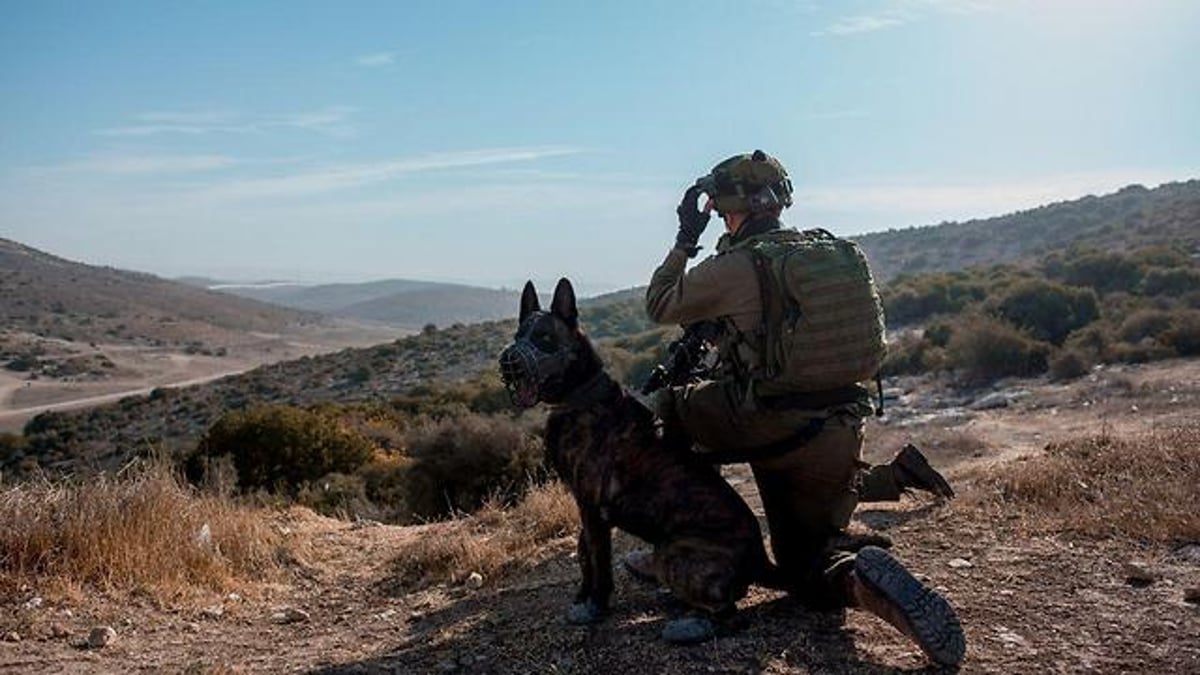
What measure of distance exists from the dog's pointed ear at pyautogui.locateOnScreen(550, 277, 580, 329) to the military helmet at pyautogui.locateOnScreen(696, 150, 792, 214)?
0.87m

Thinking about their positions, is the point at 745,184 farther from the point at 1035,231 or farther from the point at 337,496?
the point at 1035,231

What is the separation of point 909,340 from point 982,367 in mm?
4285

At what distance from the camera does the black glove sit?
4777 mm

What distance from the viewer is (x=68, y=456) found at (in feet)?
86.1

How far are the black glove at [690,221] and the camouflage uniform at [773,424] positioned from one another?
5cm

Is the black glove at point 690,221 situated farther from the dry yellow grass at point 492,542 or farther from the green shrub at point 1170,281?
the green shrub at point 1170,281

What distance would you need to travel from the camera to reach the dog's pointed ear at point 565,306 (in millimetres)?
4578

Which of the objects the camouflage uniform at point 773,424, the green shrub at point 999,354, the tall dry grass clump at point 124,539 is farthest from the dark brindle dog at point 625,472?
the green shrub at point 999,354

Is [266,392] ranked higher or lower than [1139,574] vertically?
lower

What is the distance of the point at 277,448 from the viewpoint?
14.8 meters

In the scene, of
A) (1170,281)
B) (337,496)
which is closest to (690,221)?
(337,496)

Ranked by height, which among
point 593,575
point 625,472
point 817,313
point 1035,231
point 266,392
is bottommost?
point 266,392

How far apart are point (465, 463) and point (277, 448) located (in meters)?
3.20

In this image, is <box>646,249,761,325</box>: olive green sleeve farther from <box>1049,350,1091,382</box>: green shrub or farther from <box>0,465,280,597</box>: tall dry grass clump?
<box>1049,350,1091,382</box>: green shrub
